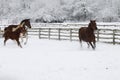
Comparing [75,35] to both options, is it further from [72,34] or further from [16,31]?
[16,31]

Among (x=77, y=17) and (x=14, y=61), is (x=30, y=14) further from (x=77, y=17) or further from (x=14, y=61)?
(x=14, y=61)

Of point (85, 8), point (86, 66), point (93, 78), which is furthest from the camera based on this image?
point (85, 8)

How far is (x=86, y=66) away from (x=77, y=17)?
42421 mm

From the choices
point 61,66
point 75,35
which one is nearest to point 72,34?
point 75,35

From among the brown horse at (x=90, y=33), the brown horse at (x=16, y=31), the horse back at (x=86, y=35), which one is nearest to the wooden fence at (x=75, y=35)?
the horse back at (x=86, y=35)

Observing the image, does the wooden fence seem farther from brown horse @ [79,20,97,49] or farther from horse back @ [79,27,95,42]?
brown horse @ [79,20,97,49]

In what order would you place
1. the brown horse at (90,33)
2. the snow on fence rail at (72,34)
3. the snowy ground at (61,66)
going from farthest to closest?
the snow on fence rail at (72,34), the brown horse at (90,33), the snowy ground at (61,66)

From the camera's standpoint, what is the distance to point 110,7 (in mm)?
51906

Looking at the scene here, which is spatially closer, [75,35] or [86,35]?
[86,35]

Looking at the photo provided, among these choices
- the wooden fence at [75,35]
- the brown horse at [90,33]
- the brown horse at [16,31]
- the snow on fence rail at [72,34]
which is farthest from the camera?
the snow on fence rail at [72,34]

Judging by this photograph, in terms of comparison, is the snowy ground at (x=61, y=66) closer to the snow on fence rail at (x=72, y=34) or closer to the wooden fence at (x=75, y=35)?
the wooden fence at (x=75, y=35)

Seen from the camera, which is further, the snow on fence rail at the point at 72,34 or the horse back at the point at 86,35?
the snow on fence rail at the point at 72,34

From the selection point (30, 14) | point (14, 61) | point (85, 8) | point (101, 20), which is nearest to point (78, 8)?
point (85, 8)

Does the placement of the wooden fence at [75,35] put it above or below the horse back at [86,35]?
below
